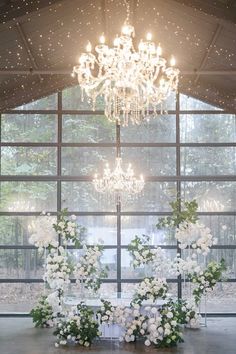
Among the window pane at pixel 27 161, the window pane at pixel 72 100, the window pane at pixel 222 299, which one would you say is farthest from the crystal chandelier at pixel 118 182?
the window pane at pixel 222 299

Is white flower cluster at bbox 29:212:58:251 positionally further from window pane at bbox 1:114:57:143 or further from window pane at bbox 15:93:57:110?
window pane at bbox 15:93:57:110

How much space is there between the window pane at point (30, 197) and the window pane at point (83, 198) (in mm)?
262

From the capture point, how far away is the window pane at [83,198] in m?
11.0

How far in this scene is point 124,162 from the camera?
11.0 meters

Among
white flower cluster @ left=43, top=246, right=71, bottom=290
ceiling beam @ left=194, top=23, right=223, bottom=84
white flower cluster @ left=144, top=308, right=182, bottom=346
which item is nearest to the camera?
white flower cluster @ left=144, top=308, right=182, bottom=346

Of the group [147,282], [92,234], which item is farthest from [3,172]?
[147,282]

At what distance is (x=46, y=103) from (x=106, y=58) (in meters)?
4.78

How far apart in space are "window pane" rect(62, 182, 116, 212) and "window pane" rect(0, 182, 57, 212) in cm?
26

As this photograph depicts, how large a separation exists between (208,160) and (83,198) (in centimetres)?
266

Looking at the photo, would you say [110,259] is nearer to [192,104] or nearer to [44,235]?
[44,235]

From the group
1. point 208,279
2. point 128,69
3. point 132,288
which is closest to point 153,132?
point 132,288

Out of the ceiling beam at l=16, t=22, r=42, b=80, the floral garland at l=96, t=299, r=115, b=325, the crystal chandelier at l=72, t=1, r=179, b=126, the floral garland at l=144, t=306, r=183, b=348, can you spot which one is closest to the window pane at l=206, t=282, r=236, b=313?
the floral garland at l=144, t=306, r=183, b=348

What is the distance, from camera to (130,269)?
428 inches

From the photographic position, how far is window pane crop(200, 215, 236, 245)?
11.0 m
